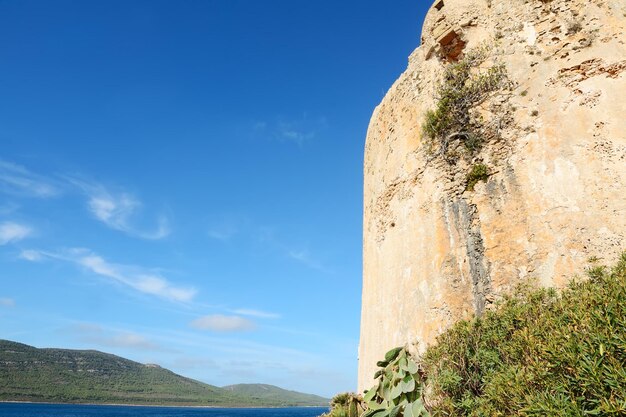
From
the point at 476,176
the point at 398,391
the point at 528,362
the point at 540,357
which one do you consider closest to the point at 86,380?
the point at 398,391

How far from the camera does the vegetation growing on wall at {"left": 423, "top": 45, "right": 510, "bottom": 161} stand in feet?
28.2

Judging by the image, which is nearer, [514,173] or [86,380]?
[514,173]

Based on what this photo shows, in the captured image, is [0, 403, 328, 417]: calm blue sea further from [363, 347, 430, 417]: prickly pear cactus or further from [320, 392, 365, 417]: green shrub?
[363, 347, 430, 417]: prickly pear cactus

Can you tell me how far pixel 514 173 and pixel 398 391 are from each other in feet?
14.3

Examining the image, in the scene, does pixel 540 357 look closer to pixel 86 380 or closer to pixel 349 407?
pixel 349 407

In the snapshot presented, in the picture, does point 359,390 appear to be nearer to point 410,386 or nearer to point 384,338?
point 384,338

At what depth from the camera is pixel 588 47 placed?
7676mm

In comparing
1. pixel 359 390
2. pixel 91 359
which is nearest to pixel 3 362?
pixel 91 359

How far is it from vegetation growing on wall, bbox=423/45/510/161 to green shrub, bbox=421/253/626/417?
3285mm

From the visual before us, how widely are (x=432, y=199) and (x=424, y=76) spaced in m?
3.17

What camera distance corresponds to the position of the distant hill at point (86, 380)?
115m

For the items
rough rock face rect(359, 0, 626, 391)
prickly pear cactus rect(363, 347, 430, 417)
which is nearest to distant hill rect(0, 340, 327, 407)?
prickly pear cactus rect(363, 347, 430, 417)

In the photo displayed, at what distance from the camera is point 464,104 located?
8945 mm

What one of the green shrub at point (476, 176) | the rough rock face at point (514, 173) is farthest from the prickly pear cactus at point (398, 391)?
the green shrub at point (476, 176)
